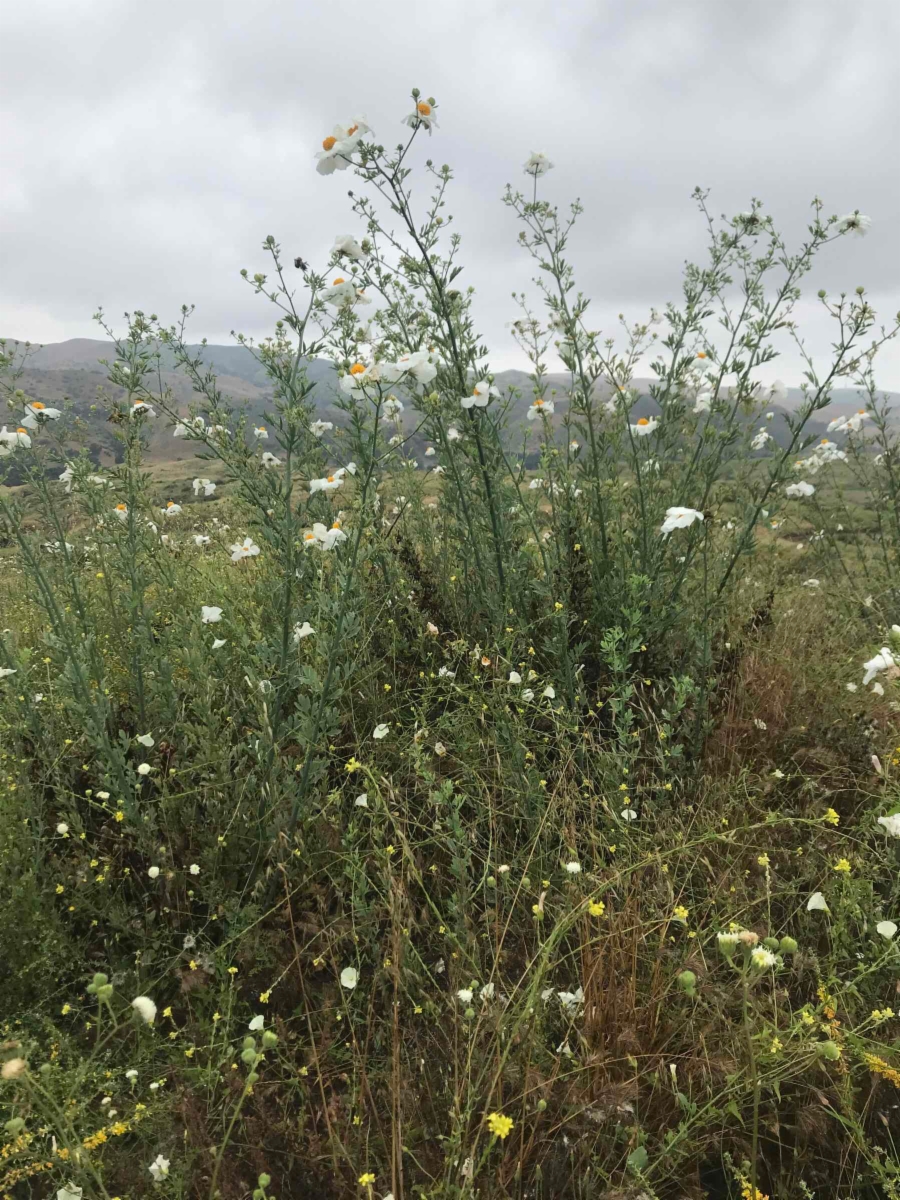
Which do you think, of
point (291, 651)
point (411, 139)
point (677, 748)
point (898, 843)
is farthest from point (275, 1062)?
point (411, 139)

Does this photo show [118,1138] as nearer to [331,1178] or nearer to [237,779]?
[331,1178]

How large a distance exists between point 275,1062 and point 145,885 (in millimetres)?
878

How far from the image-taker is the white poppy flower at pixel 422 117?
2615mm

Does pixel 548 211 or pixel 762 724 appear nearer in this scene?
pixel 762 724

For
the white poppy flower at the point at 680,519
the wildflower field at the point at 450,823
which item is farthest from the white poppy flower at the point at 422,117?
the white poppy flower at the point at 680,519

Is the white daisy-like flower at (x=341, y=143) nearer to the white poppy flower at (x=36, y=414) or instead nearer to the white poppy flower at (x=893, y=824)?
the white poppy flower at (x=36, y=414)

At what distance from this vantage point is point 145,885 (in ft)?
7.68

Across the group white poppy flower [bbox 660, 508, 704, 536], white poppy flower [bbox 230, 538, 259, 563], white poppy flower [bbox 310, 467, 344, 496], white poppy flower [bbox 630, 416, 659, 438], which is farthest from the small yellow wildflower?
white poppy flower [bbox 230, 538, 259, 563]

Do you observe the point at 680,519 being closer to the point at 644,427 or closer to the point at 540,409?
the point at 644,427

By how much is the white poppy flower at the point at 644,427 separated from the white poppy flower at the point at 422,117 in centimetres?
168

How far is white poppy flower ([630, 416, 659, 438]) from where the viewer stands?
3333 millimetres

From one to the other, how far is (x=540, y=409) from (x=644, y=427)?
613mm

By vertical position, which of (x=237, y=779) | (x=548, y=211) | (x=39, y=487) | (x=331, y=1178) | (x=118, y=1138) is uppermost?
(x=548, y=211)

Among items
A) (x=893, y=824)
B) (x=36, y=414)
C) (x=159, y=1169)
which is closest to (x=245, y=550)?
(x=36, y=414)
